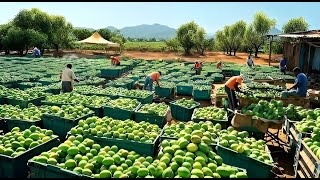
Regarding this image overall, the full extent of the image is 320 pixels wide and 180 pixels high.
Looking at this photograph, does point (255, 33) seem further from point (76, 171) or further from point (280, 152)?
point (76, 171)

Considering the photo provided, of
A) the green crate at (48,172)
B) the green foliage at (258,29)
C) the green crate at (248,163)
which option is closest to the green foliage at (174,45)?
the green foliage at (258,29)

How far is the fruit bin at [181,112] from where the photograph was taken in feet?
34.8

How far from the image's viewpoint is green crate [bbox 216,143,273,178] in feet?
18.4

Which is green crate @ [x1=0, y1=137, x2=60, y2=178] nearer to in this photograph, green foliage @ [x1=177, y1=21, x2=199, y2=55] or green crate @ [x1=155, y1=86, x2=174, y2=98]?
green crate @ [x1=155, y1=86, x2=174, y2=98]

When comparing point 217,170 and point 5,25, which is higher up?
point 5,25

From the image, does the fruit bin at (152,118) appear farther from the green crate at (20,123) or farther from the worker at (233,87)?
the green crate at (20,123)

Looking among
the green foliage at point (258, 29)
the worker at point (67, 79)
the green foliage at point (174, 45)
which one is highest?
the green foliage at point (258, 29)

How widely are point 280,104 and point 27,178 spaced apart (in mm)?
6831

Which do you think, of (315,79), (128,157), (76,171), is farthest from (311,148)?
(315,79)

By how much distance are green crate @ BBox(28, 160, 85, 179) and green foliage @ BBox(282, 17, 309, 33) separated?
48.3 metres

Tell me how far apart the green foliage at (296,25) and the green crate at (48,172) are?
48283mm

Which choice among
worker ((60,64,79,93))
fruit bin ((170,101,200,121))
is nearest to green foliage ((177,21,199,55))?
worker ((60,64,79,93))

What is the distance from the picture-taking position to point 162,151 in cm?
571

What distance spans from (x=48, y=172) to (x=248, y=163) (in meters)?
3.63
